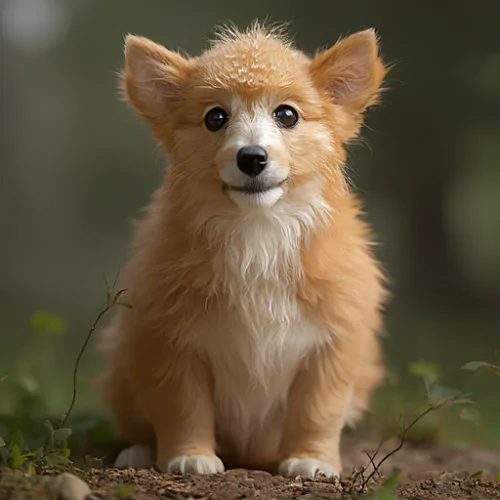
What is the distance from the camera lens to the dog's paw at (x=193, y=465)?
2320 millimetres

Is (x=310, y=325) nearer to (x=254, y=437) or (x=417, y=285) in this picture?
(x=254, y=437)

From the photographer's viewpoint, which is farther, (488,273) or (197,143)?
(488,273)

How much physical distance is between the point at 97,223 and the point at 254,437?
12.4 feet

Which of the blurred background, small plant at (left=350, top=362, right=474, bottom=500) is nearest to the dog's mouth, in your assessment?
small plant at (left=350, top=362, right=474, bottom=500)

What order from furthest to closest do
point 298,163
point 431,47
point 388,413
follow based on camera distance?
point 431,47, point 388,413, point 298,163

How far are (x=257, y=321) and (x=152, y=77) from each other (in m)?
0.77

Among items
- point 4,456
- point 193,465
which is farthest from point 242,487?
point 4,456

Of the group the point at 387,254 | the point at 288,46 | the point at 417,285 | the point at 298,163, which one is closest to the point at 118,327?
the point at 298,163

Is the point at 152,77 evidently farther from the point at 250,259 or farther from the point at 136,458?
the point at 136,458

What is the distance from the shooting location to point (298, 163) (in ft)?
7.39

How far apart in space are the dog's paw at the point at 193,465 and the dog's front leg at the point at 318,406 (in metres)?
0.21

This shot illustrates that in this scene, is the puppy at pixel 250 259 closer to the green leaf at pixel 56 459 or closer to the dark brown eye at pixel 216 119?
the dark brown eye at pixel 216 119

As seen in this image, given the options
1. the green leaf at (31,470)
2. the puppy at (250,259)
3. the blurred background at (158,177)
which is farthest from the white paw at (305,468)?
the blurred background at (158,177)

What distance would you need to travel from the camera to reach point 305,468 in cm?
238
